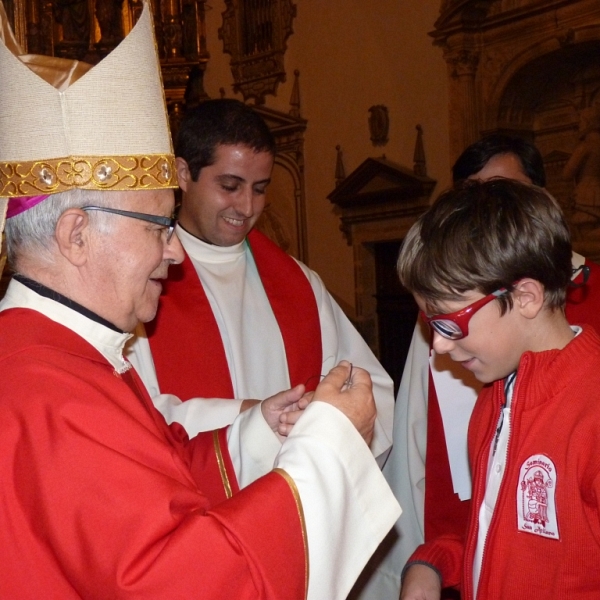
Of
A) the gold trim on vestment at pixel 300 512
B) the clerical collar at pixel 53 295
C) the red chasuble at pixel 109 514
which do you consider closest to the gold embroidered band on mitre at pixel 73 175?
the clerical collar at pixel 53 295

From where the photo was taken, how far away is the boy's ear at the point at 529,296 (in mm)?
1786

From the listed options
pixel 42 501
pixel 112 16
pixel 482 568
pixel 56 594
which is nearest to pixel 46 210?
pixel 42 501

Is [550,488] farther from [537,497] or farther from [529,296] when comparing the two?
[529,296]

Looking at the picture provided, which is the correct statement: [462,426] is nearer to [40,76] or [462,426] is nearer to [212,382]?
[212,382]

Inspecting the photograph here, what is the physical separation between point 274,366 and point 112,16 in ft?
30.7

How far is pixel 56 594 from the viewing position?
1.34 meters

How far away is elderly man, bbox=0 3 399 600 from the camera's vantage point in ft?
4.37

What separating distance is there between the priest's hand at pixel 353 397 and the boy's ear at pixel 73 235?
0.55 meters

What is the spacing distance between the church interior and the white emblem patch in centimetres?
611

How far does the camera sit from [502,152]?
9.22 ft

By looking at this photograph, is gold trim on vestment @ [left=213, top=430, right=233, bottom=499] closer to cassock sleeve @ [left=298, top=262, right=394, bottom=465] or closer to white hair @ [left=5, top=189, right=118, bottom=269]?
white hair @ [left=5, top=189, right=118, bottom=269]

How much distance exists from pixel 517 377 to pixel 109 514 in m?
0.94

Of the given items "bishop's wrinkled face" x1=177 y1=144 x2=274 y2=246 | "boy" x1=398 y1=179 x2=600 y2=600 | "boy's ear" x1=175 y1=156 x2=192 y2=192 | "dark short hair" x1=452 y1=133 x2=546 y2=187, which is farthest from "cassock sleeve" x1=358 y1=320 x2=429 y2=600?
"boy's ear" x1=175 y1=156 x2=192 y2=192

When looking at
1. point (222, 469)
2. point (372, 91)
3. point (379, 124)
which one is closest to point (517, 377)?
point (222, 469)
